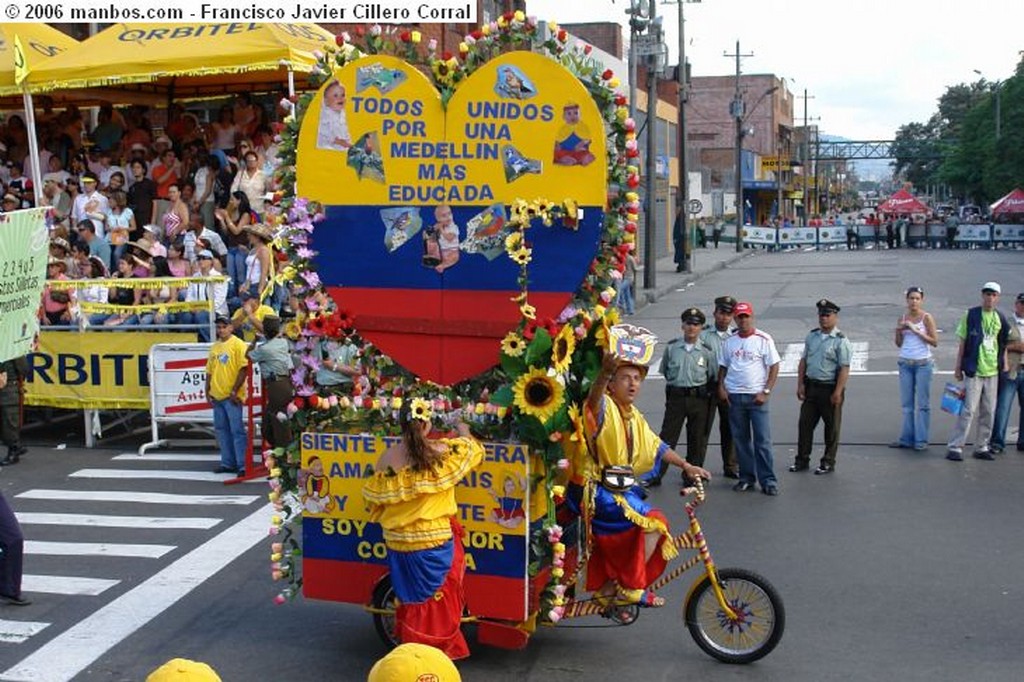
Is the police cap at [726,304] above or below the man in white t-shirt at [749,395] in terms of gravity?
above

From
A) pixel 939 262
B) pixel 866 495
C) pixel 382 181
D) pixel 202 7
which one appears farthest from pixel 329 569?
pixel 939 262

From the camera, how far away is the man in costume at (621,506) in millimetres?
7184

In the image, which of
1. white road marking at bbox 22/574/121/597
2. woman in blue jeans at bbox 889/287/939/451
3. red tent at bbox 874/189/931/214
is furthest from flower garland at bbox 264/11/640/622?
red tent at bbox 874/189/931/214

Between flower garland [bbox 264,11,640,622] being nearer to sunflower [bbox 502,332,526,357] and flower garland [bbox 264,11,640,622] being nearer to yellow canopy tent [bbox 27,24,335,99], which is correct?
sunflower [bbox 502,332,526,357]

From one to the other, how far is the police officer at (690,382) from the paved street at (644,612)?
1.91 ft

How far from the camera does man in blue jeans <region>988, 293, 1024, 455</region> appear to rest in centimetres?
1369

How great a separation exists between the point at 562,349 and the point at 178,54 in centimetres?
1133

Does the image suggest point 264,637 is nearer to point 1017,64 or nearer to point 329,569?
point 329,569

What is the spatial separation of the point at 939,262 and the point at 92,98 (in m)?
35.3

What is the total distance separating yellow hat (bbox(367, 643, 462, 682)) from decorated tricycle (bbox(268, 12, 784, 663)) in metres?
2.71

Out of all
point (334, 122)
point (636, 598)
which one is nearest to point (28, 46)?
point (334, 122)

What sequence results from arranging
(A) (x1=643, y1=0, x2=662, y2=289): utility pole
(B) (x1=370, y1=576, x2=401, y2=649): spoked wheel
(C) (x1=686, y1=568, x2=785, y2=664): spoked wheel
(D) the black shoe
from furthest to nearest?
(A) (x1=643, y1=0, x2=662, y2=289): utility pole, (D) the black shoe, (B) (x1=370, y1=576, x2=401, y2=649): spoked wheel, (C) (x1=686, y1=568, x2=785, y2=664): spoked wheel

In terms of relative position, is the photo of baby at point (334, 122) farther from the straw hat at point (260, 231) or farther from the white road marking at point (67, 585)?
the straw hat at point (260, 231)

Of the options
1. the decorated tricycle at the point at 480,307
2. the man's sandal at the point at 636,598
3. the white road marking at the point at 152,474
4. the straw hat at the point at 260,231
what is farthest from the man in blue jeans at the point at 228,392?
the man's sandal at the point at 636,598
